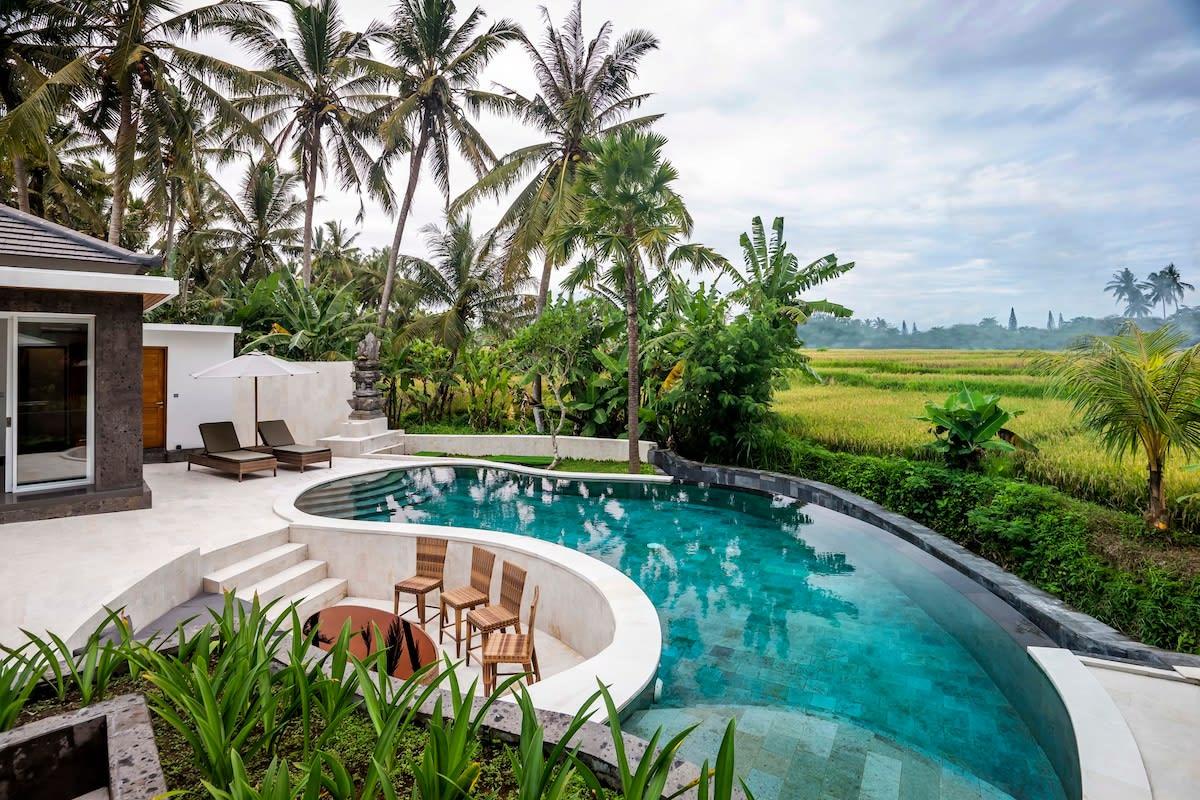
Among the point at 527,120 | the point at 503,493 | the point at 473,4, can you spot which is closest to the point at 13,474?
the point at 503,493

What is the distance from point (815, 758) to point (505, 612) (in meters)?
2.98

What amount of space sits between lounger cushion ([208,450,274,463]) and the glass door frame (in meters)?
2.68

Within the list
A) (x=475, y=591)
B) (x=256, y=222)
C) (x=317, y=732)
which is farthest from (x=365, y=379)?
(x=256, y=222)

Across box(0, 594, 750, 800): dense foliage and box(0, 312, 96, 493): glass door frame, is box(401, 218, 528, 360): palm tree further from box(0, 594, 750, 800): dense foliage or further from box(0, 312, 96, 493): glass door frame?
box(0, 594, 750, 800): dense foliage

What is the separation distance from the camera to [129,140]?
14.4m

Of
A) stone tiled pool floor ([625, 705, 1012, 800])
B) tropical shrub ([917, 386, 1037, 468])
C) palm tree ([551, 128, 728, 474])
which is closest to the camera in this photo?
stone tiled pool floor ([625, 705, 1012, 800])

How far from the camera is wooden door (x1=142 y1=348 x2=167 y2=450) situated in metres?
12.1

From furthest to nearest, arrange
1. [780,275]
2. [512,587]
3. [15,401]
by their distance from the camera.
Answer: [780,275], [15,401], [512,587]

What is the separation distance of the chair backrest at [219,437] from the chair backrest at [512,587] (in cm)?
858

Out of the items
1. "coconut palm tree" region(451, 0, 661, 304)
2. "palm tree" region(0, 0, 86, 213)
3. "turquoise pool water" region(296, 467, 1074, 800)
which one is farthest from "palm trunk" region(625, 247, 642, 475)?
"palm tree" region(0, 0, 86, 213)

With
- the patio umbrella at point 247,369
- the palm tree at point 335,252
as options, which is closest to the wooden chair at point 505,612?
the patio umbrella at point 247,369

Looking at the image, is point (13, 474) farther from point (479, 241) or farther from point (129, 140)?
point (479, 241)

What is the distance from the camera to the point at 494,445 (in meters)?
16.1

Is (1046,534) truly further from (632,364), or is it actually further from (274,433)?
(274,433)
